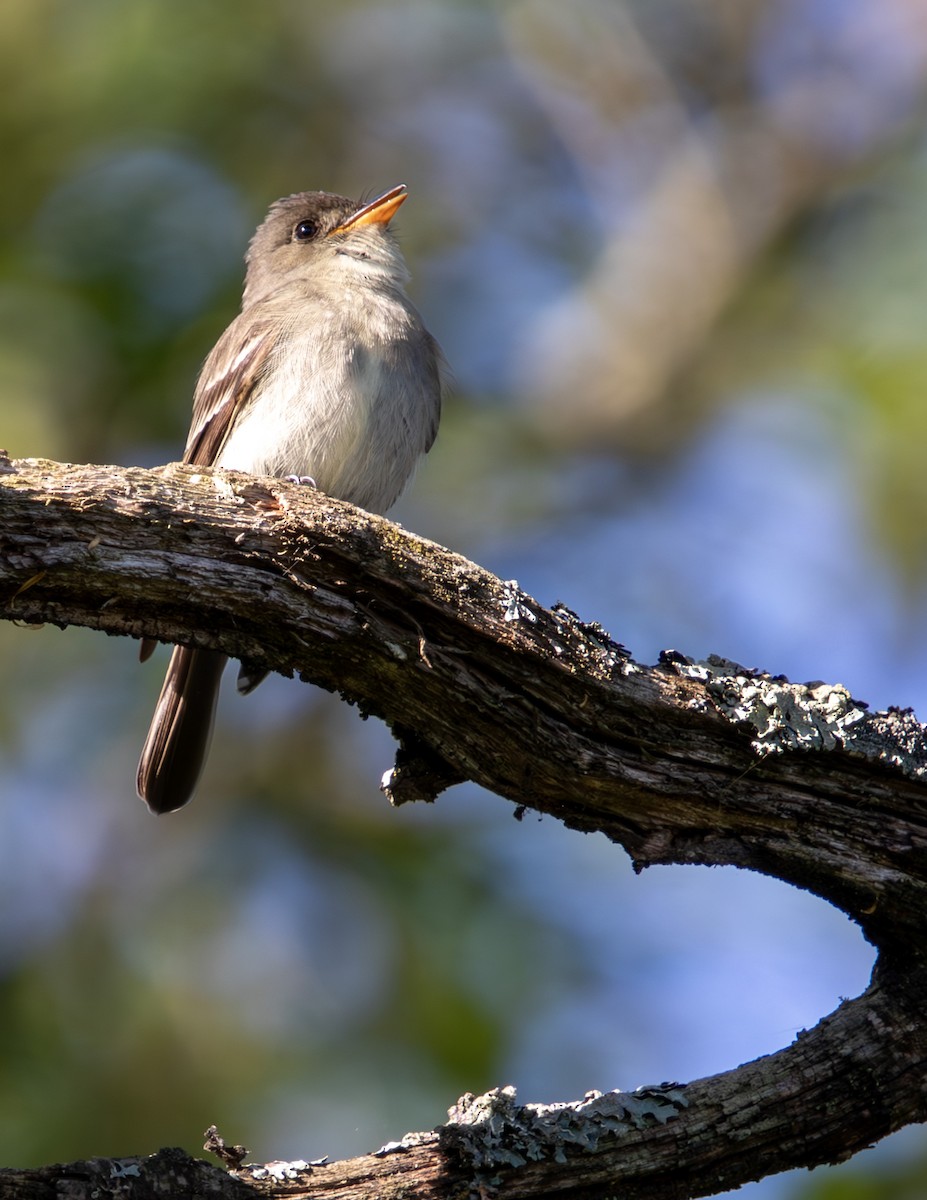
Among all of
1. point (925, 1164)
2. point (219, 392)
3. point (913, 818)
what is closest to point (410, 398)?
point (219, 392)

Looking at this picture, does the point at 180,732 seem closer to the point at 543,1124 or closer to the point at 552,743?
the point at 552,743

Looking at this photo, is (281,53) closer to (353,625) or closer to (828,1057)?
(353,625)

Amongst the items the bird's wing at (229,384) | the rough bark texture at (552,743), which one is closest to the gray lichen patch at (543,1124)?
the rough bark texture at (552,743)

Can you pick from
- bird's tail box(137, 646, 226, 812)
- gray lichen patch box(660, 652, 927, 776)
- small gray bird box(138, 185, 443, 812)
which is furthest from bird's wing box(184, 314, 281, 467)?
gray lichen patch box(660, 652, 927, 776)

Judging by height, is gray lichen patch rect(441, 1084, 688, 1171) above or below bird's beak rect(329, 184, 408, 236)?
below

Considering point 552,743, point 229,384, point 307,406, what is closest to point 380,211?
point 229,384

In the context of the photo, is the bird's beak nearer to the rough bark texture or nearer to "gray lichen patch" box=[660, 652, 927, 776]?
the rough bark texture
